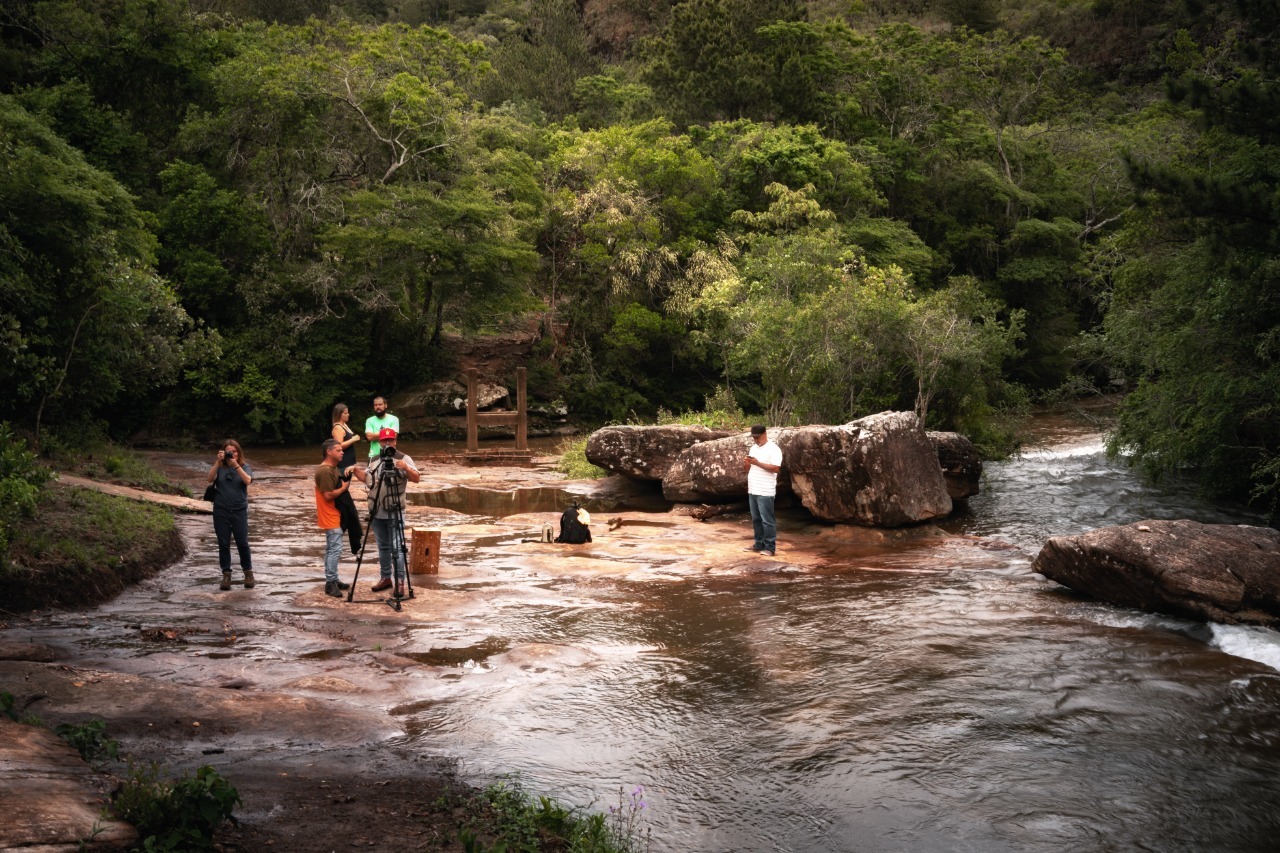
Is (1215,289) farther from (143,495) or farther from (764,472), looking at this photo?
(143,495)

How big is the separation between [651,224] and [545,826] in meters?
30.5

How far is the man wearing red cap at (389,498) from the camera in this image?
1033 centimetres

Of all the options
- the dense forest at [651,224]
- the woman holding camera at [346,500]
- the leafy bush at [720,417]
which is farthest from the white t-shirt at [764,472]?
the leafy bush at [720,417]

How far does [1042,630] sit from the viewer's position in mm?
10453

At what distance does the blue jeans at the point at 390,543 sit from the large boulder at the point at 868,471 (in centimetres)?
789

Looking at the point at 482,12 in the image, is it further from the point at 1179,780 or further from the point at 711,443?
the point at 1179,780

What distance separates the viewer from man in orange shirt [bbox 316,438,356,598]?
10.8 metres

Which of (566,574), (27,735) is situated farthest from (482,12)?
(27,735)

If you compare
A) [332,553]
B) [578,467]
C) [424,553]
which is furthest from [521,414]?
[332,553]

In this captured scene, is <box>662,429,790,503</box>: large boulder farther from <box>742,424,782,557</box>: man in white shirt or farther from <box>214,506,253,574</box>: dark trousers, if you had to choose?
<box>214,506,253,574</box>: dark trousers

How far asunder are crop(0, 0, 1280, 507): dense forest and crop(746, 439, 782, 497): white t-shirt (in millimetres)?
5679

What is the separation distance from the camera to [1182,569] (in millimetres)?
11008

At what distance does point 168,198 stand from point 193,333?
360 inches

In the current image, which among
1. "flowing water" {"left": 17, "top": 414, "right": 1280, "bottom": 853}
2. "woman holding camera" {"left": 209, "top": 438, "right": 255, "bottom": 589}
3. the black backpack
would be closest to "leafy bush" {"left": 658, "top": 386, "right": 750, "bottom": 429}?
the black backpack
